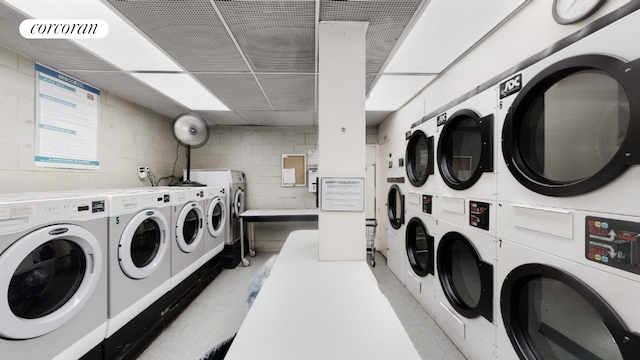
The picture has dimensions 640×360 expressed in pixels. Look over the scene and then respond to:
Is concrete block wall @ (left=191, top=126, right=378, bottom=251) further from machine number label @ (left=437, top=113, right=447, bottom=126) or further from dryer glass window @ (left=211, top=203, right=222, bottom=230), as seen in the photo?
machine number label @ (left=437, top=113, right=447, bottom=126)

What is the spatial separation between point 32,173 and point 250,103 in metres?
2.08

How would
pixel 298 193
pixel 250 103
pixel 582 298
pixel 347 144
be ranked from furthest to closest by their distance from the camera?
pixel 298 193, pixel 250 103, pixel 347 144, pixel 582 298

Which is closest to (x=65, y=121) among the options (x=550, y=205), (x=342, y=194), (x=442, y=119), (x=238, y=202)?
(x=238, y=202)

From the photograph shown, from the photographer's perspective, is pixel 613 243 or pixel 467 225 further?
pixel 467 225

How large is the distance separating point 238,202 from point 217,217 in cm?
50

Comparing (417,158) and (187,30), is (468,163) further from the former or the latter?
(187,30)

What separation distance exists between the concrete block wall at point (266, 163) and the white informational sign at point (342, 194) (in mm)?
2810

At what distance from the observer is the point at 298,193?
13.7 feet

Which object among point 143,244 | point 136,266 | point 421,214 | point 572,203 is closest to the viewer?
point 572,203

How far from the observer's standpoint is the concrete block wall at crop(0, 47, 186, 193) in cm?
171

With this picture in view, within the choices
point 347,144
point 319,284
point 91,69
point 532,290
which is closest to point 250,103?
point 91,69

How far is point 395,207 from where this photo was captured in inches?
122

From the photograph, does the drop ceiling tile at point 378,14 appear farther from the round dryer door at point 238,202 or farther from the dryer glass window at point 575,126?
the round dryer door at point 238,202

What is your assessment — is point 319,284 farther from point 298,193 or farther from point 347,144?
point 298,193
